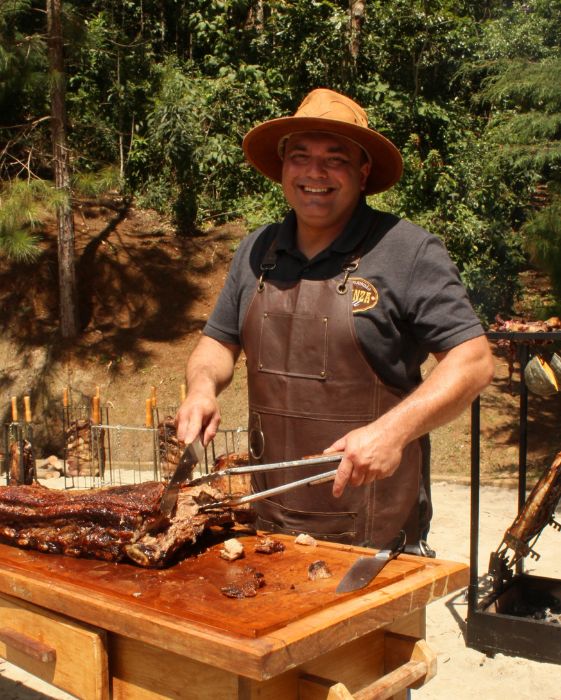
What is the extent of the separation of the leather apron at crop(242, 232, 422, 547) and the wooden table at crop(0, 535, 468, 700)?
291 mm

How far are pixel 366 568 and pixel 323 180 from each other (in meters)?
1.22

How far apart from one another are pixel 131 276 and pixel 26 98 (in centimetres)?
304

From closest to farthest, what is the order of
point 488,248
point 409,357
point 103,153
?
point 409,357
point 488,248
point 103,153

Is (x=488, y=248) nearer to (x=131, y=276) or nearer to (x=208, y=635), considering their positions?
(x=131, y=276)

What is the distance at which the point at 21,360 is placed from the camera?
1003 centimetres

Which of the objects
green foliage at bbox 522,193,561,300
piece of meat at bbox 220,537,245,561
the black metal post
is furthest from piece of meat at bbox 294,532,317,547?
green foliage at bbox 522,193,561,300

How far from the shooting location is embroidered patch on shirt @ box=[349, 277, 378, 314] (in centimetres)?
250

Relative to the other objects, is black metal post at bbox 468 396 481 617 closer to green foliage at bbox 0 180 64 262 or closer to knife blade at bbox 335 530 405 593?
knife blade at bbox 335 530 405 593

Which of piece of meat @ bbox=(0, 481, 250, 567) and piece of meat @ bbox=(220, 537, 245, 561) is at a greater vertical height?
piece of meat @ bbox=(0, 481, 250, 567)

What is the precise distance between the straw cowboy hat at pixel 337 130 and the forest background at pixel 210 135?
614 centimetres

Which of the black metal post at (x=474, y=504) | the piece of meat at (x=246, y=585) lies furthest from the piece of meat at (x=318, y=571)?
the black metal post at (x=474, y=504)

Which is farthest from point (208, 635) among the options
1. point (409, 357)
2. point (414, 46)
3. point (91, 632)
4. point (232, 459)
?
point (414, 46)

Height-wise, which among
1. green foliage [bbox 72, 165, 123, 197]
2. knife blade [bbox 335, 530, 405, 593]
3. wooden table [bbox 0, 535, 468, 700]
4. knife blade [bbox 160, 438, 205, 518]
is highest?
green foliage [bbox 72, 165, 123, 197]

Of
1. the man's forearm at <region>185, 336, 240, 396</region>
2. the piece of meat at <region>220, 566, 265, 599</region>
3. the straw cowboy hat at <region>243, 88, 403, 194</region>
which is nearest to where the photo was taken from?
the piece of meat at <region>220, 566, 265, 599</region>
